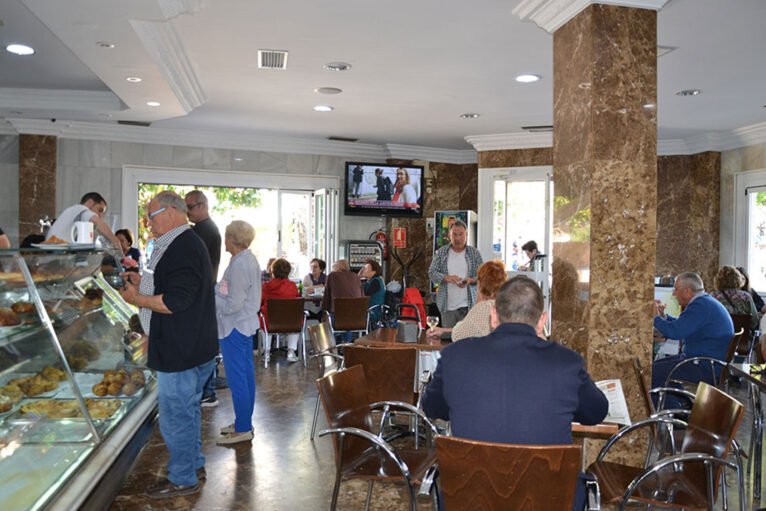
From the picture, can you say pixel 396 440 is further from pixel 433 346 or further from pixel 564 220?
pixel 564 220

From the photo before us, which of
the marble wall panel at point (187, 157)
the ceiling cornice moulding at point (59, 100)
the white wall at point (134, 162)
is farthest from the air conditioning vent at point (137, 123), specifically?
the ceiling cornice moulding at point (59, 100)

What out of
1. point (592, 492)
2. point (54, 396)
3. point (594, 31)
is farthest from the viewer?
point (594, 31)

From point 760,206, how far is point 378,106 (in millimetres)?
5676

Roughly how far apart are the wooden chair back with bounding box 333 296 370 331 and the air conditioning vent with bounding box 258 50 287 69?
2741 millimetres

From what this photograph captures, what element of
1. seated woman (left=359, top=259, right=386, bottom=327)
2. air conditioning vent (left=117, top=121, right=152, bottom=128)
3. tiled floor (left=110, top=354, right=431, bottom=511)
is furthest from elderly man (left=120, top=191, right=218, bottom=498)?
air conditioning vent (left=117, top=121, right=152, bottom=128)

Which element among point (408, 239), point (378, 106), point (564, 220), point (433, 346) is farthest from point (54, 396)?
point (408, 239)

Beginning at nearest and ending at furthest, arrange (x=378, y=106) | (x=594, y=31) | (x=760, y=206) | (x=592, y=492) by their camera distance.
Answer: (x=592, y=492) → (x=594, y=31) → (x=378, y=106) → (x=760, y=206)

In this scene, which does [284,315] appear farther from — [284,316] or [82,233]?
[82,233]

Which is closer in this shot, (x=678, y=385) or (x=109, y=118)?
(x=678, y=385)

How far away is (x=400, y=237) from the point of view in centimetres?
1109

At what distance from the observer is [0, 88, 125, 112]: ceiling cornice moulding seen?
24.3 ft

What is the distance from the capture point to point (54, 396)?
3.04 meters

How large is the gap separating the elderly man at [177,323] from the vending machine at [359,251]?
7.03 metres

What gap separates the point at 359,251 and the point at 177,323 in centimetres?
734
